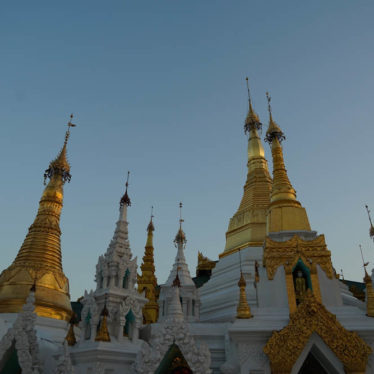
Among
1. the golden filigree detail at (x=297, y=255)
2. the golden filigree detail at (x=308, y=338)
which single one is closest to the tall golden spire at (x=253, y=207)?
the golden filigree detail at (x=297, y=255)

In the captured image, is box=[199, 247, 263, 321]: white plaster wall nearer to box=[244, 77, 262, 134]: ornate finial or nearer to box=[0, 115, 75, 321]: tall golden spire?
box=[0, 115, 75, 321]: tall golden spire

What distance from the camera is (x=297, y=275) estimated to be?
12180 mm

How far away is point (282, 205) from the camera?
48.3 ft

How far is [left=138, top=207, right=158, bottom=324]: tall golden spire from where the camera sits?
16969mm

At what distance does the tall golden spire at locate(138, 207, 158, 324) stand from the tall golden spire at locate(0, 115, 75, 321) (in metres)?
3.63

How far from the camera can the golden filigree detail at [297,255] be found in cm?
1211

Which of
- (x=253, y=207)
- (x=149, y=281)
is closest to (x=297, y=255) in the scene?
(x=253, y=207)

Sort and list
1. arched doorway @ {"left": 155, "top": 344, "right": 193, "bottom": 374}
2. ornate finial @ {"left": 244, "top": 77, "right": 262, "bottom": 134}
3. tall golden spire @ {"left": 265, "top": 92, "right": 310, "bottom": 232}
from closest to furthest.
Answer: arched doorway @ {"left": 155, "top": 344, "right": 193, "bottom": 374} < tall golden spire @ {"left": 265, "top": 92, "right": 310, "bottom": 232} < ornate finial @ {"left": 244, "top": 77, "right": 262, "bottom": 134}

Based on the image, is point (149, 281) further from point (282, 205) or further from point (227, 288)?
point (282, 205)

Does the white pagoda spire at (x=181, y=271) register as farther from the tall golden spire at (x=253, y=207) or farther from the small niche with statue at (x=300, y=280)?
the small niche with statue at (x=300, y=280)

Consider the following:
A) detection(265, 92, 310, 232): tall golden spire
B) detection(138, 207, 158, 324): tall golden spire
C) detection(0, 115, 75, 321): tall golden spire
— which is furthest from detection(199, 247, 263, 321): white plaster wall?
detection(0, 115, 75, 321): tall golden spire

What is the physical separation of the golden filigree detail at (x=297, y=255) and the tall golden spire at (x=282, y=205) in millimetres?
1177

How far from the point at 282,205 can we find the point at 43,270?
1035 cm

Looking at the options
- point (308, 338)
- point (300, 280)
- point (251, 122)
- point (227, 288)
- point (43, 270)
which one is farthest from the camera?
point (251, 122)
